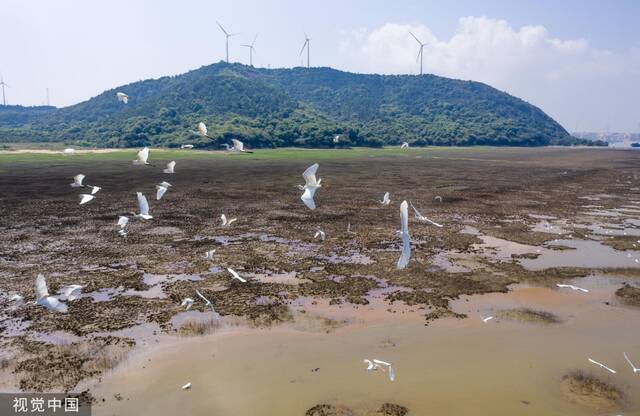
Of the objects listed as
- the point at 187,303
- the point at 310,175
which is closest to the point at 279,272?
the point at 187,303

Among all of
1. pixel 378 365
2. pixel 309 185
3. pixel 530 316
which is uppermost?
pixel 309 185

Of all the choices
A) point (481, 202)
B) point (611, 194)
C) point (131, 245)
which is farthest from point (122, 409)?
point (611, 194)

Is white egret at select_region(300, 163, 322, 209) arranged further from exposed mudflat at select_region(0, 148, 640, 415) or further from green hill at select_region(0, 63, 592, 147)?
green hill at select_region(0, 63, 592, 147)

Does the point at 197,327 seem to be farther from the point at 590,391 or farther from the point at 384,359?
the point at 590,391

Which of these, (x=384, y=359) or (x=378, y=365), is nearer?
(x=378, y=365)

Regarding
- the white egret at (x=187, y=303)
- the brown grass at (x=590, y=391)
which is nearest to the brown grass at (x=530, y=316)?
the brown grass at (x=590, y=391)

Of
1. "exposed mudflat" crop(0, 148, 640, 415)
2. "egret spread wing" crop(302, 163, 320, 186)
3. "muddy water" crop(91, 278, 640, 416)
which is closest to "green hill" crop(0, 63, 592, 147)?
"exposed mudflat" crop(0, 148, 640, 415)

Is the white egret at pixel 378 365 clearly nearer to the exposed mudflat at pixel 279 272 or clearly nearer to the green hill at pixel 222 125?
the exposed mudflat at pixel 279 272
